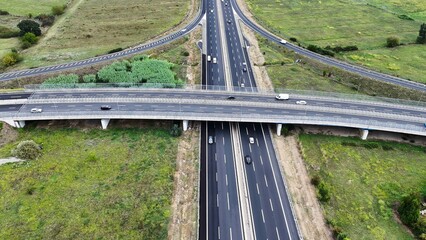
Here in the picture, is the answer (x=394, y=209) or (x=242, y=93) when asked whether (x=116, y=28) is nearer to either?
(x=242, y=93)

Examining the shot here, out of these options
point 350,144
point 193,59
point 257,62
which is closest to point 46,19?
point 193,59

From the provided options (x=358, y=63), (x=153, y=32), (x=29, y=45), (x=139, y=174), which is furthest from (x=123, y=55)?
(x=358, y=63)

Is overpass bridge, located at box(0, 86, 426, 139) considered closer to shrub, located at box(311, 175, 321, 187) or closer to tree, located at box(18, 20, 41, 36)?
shrub, located at box(311, 175, 321, 187)

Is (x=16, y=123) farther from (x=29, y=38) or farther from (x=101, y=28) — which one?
(x=101, y=28)

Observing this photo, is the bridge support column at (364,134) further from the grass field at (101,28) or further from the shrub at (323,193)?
the grass field at (101,28)

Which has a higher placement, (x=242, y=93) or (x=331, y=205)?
(x=242, y=93)
